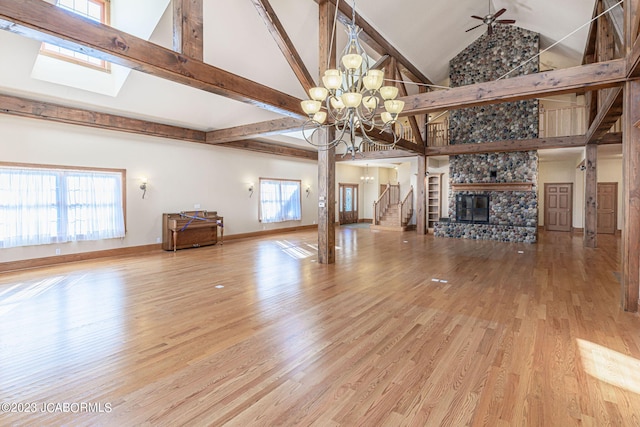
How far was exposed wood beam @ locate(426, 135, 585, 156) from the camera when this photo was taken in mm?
8483

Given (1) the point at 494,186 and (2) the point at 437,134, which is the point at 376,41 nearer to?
(2) the point at 437,134

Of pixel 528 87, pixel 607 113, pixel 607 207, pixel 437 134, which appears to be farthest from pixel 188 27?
pixel 607 207

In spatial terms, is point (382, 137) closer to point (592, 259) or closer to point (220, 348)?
point (592, 259)

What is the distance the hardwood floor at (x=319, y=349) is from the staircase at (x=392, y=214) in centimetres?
620

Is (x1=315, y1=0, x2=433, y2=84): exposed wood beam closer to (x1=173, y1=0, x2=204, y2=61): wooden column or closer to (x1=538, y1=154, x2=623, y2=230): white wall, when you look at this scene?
(x1=173, y1=0, x2=204, y2=61): wooden column

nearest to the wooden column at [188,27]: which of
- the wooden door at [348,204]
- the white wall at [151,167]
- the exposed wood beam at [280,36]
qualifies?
the exposed wood beam at [280,36]

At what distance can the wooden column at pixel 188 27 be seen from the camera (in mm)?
3645

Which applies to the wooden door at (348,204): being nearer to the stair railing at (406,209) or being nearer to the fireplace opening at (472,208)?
the stair railing at (406,209)

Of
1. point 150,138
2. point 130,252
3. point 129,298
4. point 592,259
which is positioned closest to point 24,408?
point 129,298

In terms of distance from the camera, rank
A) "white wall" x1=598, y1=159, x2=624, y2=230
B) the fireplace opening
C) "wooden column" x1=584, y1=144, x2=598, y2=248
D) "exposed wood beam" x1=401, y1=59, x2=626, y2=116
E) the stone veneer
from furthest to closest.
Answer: "white wall" x1=598, y1=159, x2=624, y2=230, the fireplace opening, the stone veneer, "wooden column" x1=584, y1=144, x2=598, y2=248, "exposed wood beam" x1=401, y1=59, x2=626, y2=116

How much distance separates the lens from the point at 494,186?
10.1 meters

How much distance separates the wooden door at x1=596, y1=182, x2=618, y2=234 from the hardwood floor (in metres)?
6.83

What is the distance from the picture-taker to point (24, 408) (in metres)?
2.00

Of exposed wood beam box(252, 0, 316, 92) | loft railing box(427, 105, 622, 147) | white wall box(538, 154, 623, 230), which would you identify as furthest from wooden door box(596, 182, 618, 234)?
exposed wood beam box(252, 0, 316, 92)
